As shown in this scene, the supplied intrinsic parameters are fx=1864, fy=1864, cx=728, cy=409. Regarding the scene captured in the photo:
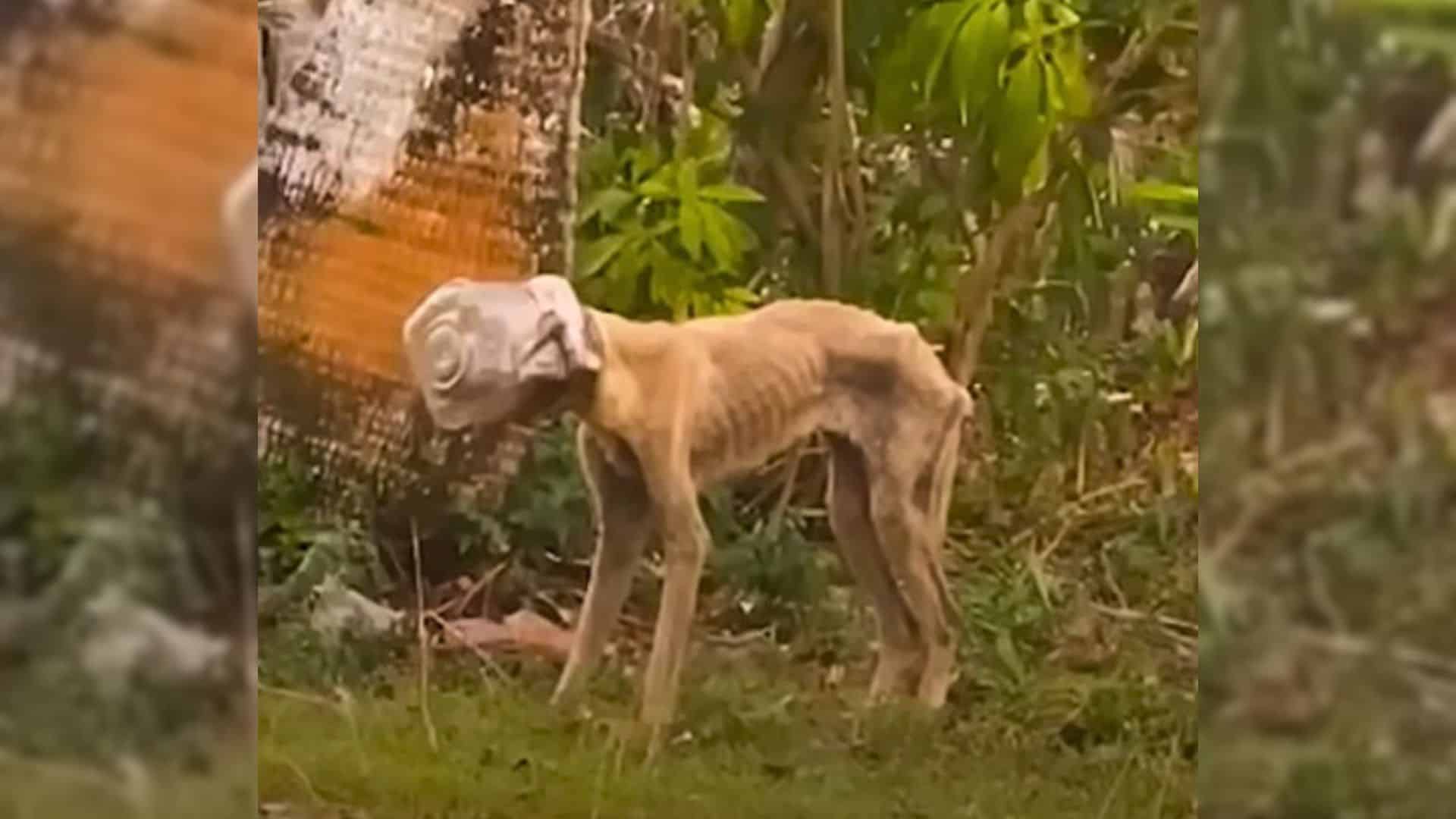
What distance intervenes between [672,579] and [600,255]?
0.18 m

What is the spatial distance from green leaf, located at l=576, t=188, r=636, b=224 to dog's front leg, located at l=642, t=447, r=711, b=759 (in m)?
0.13

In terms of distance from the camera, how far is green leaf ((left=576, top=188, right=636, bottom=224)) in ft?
3.33

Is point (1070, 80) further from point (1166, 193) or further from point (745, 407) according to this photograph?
Answer: point (745, 407)

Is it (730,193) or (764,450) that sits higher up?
(730,193)

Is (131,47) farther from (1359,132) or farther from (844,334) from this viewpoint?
(1359,132)

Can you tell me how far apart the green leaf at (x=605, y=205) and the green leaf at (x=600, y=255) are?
0.04ft

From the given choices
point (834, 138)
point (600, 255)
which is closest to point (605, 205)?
point (600, 255)

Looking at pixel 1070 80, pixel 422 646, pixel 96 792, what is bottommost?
pixel 96 792

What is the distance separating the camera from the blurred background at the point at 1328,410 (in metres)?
1.03

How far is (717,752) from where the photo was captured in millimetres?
1019

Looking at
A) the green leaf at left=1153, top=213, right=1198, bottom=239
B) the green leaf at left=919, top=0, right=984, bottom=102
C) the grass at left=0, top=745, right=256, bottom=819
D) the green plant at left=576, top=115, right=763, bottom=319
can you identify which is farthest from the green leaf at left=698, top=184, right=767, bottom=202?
the grass at left=0, top=745, right=256, bottom=819

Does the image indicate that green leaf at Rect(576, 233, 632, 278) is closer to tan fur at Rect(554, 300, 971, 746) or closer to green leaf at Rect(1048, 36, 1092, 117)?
tan fur at Rect(554, 300, 971, 746)

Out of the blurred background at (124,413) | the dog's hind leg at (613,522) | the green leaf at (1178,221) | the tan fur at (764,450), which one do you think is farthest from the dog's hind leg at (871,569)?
the blurred background at (124,413)

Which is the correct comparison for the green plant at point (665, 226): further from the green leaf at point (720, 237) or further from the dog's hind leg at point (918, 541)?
the dog's hind leg at point (918, 541)
